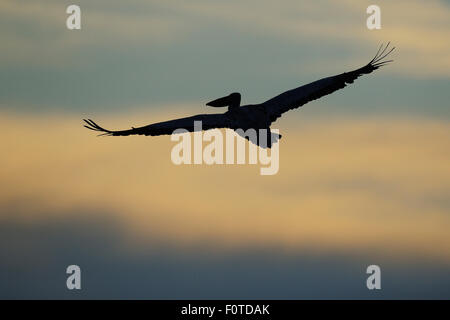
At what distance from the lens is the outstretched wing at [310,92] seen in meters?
30.1

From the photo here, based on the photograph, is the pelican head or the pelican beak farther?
the pelican beak

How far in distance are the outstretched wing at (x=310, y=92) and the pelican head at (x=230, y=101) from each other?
755 mm

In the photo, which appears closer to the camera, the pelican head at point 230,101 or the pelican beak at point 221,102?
the pelican head at point 230,101

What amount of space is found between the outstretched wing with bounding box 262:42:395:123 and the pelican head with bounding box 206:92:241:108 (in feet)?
2.48

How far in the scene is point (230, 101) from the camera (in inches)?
1178

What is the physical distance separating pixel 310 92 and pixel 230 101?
98.6 inches

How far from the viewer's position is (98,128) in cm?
2839

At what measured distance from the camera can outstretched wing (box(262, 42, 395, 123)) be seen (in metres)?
30.1

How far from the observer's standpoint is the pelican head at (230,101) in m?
29.8
